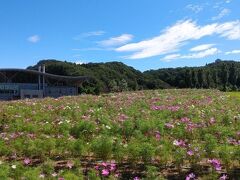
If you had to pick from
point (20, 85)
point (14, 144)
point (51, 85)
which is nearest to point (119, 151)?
point (14, 144)

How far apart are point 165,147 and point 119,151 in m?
0.95

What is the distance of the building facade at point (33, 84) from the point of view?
77.4 meters

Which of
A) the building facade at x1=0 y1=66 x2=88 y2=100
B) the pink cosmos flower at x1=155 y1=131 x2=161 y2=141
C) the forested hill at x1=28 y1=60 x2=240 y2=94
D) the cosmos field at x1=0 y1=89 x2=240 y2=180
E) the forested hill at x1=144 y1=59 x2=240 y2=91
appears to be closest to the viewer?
the cosmos field at x1=0 y1=89 x2=240 y2=180

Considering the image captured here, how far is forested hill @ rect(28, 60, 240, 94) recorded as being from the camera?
118m

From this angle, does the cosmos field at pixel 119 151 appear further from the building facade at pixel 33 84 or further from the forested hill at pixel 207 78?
the forested hill at pixel 207 78

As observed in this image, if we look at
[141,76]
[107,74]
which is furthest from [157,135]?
[141,76]

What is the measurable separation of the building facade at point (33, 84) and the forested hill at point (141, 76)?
10.9m

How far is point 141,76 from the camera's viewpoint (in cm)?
14912

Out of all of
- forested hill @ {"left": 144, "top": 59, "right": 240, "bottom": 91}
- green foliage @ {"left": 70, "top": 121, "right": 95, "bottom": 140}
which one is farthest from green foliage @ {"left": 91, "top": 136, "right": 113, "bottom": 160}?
forested hill @ {"left": 144, "top": 59, "right": 240, "bottom": 91}

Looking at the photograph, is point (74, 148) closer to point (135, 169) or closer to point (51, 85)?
point (135, 169)

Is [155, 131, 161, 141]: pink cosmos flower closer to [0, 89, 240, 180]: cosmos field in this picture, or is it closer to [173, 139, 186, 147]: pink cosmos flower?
[0, 89, 240, 180]: cosmos field

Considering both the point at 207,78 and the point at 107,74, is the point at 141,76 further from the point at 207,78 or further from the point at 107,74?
the point at 207,78

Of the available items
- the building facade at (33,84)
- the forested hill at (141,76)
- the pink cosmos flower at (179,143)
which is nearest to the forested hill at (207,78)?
the forested hill at (141,76)

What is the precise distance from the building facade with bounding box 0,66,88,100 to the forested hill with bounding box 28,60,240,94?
1093cm
